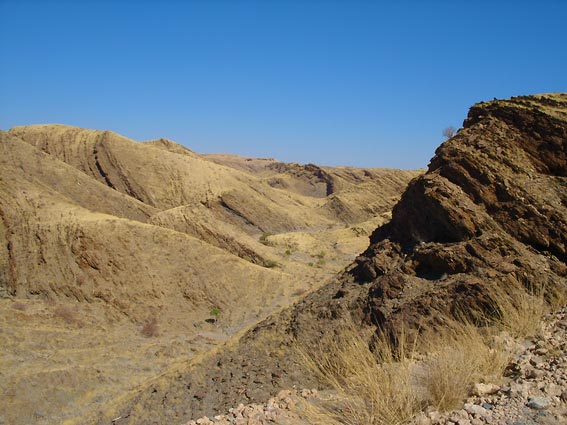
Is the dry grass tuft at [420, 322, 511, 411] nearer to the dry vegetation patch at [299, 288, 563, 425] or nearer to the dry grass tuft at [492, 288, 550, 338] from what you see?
the dry vegetation patch at [299, 288, 563, 425]

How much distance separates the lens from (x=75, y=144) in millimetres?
39750

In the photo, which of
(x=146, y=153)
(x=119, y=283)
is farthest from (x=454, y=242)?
(x=146, y=153)

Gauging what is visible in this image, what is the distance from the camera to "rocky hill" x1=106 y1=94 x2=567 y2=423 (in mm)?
6168

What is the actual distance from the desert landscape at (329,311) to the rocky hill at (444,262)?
0.03 meters

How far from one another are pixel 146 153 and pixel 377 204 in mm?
23067

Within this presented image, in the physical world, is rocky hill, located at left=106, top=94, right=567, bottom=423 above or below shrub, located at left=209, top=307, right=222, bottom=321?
above

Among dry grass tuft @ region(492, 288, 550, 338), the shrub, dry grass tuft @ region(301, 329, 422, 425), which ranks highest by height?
dry grass tuft @ region(492, 288, 550, 338)

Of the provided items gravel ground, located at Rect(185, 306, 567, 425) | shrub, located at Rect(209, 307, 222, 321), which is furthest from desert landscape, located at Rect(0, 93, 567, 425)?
shrub, located at Rect(209, 307, 222, 321)

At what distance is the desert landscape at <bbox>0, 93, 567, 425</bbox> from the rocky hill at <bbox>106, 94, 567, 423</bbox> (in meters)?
0.03

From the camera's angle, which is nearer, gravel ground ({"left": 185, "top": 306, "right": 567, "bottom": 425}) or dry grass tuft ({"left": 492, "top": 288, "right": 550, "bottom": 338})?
gravel ground ({"left": 185, "top": 306, "right": 567, "bottom": 425})

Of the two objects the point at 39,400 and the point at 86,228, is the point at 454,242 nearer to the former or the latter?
the point at 39,400

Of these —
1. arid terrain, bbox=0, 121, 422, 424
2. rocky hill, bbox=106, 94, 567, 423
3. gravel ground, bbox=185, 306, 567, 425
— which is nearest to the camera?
gravel ground, bbox=185, 306, 567, 425

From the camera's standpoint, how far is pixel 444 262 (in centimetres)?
683

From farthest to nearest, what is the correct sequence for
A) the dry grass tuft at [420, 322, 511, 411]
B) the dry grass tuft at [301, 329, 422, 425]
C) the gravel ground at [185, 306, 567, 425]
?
the dry grass tuft at [420, 322, 511, 411] → the dry grass tuft at [301, 329, 422, 425] → the gravel ground at [185, 306, 567, 425]
